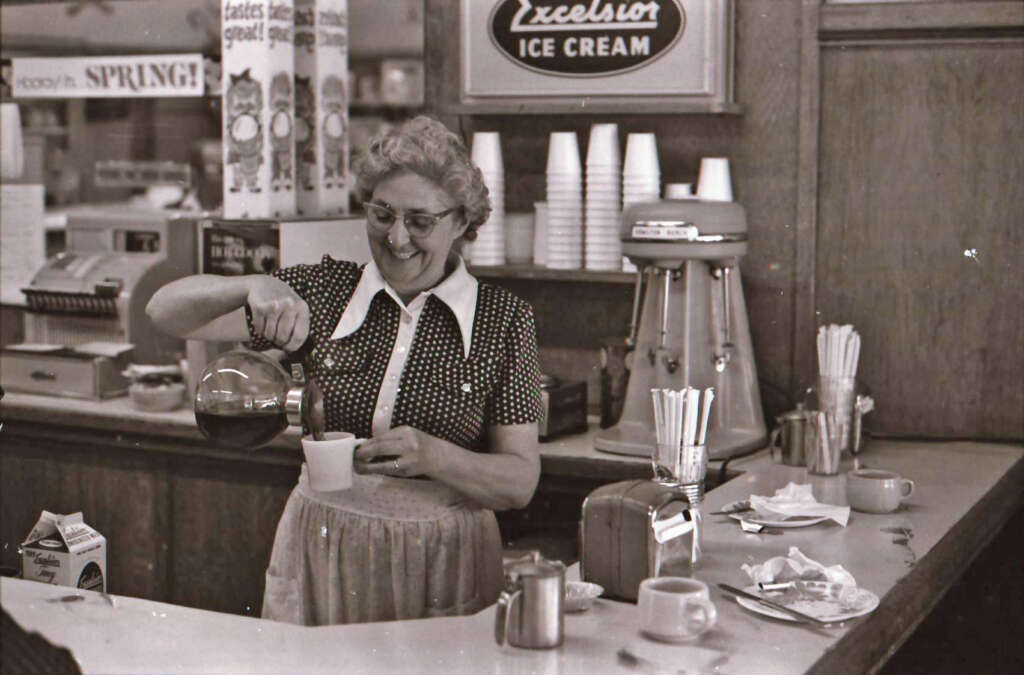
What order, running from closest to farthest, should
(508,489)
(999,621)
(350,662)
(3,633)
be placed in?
(3,633)
(350,662)
(508,489)
(999,621)

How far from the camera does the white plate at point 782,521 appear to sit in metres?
2.79

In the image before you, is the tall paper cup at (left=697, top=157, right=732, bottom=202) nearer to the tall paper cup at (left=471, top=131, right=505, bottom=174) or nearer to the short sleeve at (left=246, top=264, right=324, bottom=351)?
the tall paper cup at (left=471, top=131, right=505, bottom=174)

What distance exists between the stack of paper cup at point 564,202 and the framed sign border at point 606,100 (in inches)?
4.2

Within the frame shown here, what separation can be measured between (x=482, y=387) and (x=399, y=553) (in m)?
0.40

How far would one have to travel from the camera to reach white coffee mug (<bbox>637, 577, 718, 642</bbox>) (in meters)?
2.05

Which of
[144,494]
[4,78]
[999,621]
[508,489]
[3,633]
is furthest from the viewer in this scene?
[4,78]

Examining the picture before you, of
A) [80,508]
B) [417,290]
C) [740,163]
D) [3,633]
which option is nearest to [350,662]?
[3,633]

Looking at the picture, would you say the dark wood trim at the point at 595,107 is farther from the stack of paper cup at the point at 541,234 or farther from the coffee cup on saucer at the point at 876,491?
the coffee cup on saucer at the point at 876,491

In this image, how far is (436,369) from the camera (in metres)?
2.83

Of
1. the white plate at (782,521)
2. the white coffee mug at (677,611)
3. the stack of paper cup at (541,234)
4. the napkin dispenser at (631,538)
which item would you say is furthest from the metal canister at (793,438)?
the white coffee mug at (677,611)

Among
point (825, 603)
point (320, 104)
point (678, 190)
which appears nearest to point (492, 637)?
point (825, 603)

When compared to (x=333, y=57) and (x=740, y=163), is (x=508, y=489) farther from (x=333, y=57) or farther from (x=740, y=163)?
(x=333, y=57)

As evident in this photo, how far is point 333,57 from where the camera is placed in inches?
167

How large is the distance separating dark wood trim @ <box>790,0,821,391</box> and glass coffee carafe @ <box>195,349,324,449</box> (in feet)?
6.10
